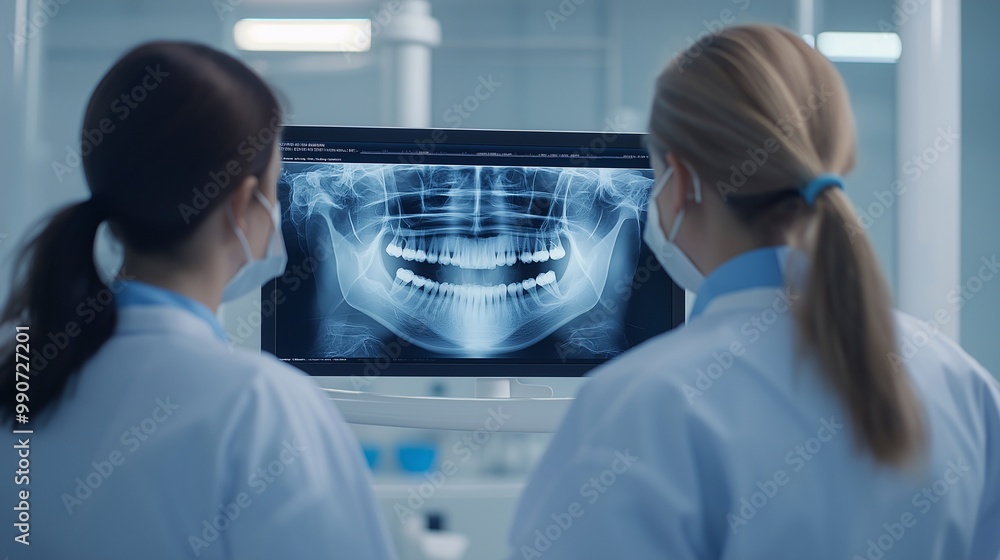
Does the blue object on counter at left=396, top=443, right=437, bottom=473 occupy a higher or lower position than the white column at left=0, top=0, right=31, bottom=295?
lower

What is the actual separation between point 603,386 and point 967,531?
1.16 feet

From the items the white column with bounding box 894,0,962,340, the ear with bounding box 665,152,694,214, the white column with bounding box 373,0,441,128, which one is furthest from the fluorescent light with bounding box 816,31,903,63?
the ear with bounding box 665,152,694,214

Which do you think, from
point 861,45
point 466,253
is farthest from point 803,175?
point 861,45

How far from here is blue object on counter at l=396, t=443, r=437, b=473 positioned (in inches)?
81.7

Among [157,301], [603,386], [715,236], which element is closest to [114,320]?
[157,301]

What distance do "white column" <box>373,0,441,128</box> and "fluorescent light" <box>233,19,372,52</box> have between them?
0.30 meters

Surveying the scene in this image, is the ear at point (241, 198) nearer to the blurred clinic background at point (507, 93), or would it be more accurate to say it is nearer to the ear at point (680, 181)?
the ear at point (680, 181)

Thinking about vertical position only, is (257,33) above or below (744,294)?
above

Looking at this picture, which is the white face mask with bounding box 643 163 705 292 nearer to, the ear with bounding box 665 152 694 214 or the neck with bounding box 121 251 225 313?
the ear with bounding box 665 152 694 214

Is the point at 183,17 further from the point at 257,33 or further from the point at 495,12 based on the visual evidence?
the point at 495,12

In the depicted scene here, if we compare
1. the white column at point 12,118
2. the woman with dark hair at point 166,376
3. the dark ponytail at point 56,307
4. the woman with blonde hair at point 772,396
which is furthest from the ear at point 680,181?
the white column at point 12,118

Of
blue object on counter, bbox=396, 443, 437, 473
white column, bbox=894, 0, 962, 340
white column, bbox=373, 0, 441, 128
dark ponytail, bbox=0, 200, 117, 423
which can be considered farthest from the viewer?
blue object on counter, bbox=396, 443, 437, 473

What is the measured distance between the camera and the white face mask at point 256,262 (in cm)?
91

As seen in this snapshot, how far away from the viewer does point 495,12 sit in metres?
2.54
